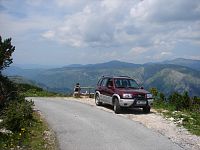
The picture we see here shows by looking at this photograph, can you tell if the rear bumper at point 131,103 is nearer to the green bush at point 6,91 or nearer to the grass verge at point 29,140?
the green bush at point 6,91

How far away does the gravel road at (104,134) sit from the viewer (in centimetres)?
1027

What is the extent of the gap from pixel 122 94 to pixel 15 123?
8.13 meters

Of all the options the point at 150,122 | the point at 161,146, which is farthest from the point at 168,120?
the point at 161,146

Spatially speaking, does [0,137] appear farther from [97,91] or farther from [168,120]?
[97,91]

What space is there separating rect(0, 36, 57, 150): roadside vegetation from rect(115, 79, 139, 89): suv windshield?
629 centimetres

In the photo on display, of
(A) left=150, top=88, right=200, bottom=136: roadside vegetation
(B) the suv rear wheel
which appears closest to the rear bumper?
(B) the suv rear wheel

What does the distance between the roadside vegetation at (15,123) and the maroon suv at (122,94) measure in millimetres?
5457

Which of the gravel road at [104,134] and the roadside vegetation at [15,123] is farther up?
the roadside vegetation at [15,123]

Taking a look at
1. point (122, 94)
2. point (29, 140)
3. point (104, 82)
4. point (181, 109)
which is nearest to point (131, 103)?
point (122, 94)

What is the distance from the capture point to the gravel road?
10266mm

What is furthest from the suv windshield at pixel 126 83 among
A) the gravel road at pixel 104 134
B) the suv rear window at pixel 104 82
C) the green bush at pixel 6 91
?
the green bush at pixel 6 91

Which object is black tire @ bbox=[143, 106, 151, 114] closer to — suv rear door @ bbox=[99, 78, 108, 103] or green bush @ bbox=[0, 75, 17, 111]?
suv rear door @ bbox=[99, 78, 108, 103]

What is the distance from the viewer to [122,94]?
60.9ft

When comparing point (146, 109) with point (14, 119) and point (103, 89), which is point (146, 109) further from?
point (14, 119)
